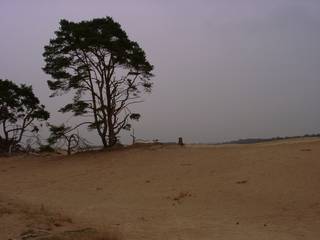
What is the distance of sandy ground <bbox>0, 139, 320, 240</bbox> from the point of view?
10.1m

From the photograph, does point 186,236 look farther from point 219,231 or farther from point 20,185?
point 20,185

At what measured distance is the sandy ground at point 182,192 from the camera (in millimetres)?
10078

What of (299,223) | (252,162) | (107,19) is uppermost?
(107,19)

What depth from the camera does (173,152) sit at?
21406mm

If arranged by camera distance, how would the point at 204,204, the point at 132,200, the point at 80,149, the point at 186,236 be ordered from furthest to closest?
the point at 80,149 < the point at 132,200 < the point at 204,204 < the point at 186,236

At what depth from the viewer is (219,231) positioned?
9.75m

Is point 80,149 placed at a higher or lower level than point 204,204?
higher

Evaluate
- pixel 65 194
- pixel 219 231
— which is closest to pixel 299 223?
pixel 219 231

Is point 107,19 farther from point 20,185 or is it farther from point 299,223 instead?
point 299,223

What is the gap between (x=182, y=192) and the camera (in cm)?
1409

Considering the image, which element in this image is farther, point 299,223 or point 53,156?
point 53,156

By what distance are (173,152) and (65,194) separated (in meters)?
6.85

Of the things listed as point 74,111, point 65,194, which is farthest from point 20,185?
point 74,111

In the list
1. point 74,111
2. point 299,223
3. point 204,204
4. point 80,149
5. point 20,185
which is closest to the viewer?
point 299,223
